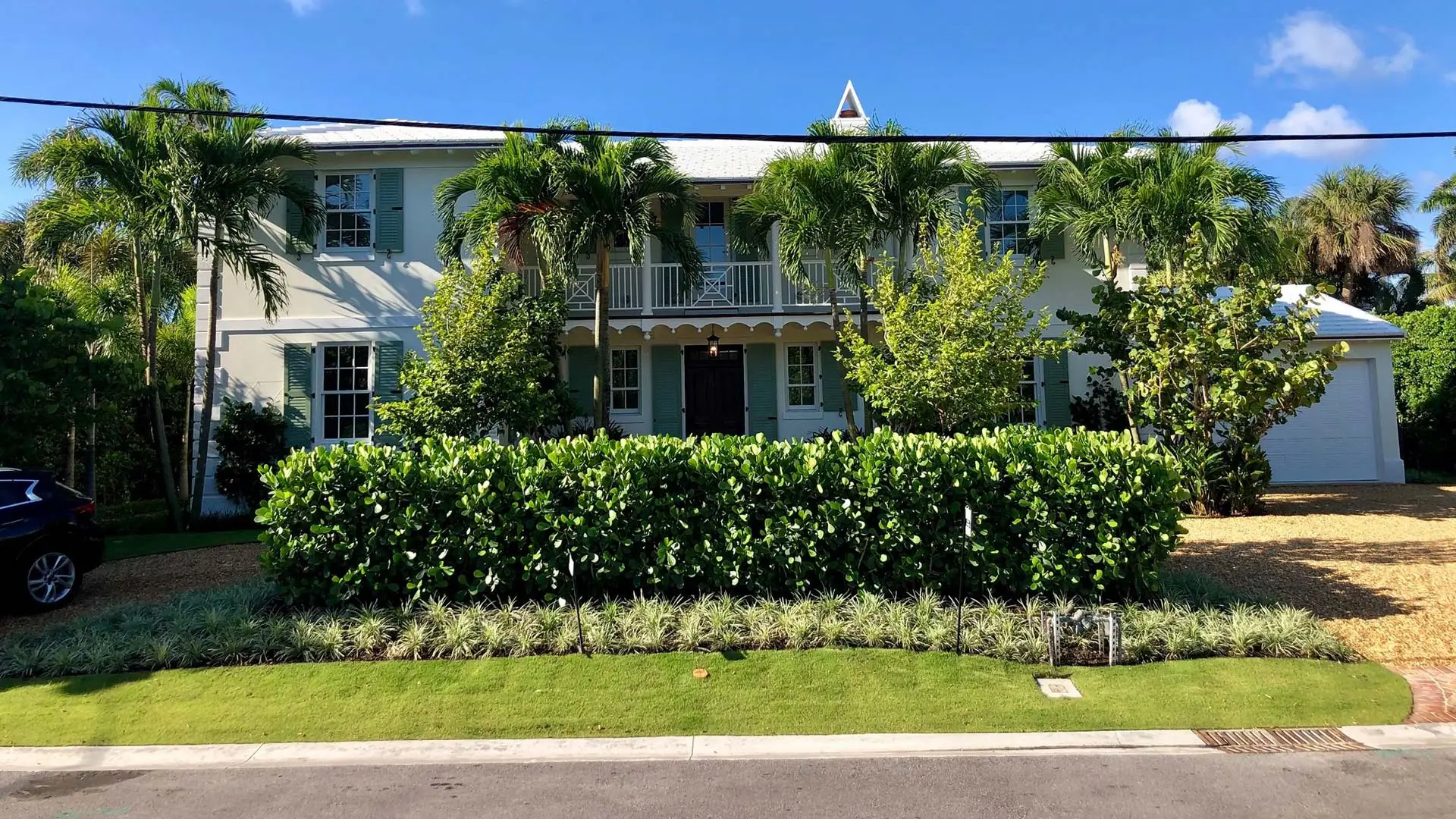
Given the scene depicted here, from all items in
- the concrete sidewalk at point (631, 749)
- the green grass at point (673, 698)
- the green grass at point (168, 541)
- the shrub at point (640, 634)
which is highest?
the green grass at point (168, 541)

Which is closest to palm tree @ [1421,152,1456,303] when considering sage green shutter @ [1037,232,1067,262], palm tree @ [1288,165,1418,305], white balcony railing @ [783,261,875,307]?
palm tree @ [1288,165,1418,305]

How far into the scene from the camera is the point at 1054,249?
15.1 m

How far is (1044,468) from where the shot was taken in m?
7.16

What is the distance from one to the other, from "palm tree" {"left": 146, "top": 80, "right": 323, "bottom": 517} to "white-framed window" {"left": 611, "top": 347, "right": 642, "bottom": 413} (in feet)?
18.8

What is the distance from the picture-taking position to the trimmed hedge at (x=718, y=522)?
278 inches

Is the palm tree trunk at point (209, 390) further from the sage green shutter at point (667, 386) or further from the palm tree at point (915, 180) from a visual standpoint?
the palm tree at point (915, 180)

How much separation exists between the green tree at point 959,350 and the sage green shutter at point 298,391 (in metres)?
10.0

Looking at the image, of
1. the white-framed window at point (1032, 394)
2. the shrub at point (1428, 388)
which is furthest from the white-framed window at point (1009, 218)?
the shrub at point (1428, 388)

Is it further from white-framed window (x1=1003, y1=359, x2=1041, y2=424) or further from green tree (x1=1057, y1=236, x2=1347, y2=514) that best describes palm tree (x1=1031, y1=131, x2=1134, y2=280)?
white-framed window (x1=1003, y1=359, x2=1041, y2=424)

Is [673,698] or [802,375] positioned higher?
[802,375]

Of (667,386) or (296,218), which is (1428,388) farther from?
(296,218)

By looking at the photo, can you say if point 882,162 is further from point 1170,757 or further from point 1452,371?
point 1452,371

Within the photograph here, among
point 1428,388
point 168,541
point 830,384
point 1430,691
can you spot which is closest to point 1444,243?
point 1428,388

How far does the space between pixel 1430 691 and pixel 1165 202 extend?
27.2ft
